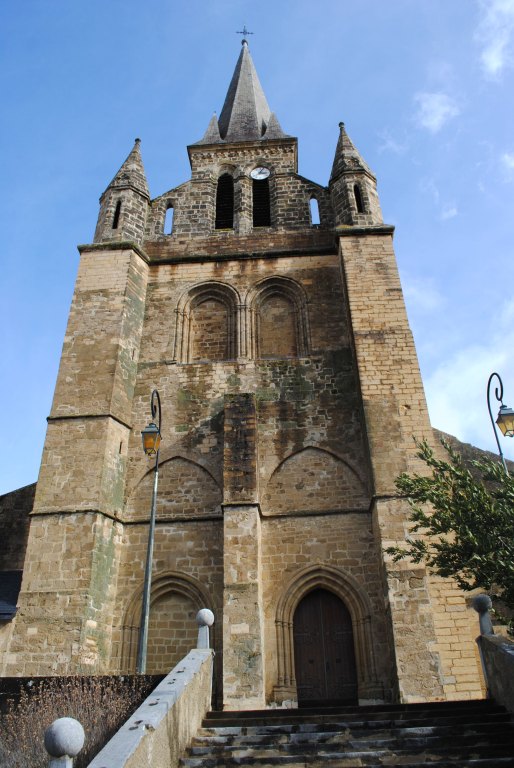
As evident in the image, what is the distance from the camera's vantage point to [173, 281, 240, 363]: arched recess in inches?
588

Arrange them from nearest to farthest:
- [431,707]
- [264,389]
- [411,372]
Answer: [431,707] < [411,372] < [264,389]

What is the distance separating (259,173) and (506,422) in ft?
37.9

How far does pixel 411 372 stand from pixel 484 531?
5964 mm

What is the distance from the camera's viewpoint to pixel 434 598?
1052 cm

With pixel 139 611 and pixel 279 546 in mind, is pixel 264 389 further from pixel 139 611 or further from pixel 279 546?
pixel 139 611

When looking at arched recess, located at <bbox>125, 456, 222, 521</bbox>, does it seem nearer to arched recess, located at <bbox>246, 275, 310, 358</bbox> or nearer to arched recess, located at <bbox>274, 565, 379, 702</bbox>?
arched recess, located at <bbox>274, 565, 379, 702</bbox>

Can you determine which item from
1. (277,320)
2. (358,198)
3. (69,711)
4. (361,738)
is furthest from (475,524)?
(358,198)

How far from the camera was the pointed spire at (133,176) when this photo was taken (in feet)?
55.9

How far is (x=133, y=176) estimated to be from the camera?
1730cm

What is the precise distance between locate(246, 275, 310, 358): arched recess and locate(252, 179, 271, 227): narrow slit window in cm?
287

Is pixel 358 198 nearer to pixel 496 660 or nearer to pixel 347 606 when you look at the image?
pixel 347 606

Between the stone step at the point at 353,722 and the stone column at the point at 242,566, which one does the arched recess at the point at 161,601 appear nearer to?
the stone column at the point at 242,566

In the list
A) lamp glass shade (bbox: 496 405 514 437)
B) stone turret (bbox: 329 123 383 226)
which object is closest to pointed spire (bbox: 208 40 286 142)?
stone turret (bbox: 329 123 383 226)

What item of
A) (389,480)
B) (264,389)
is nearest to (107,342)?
(264,389)
